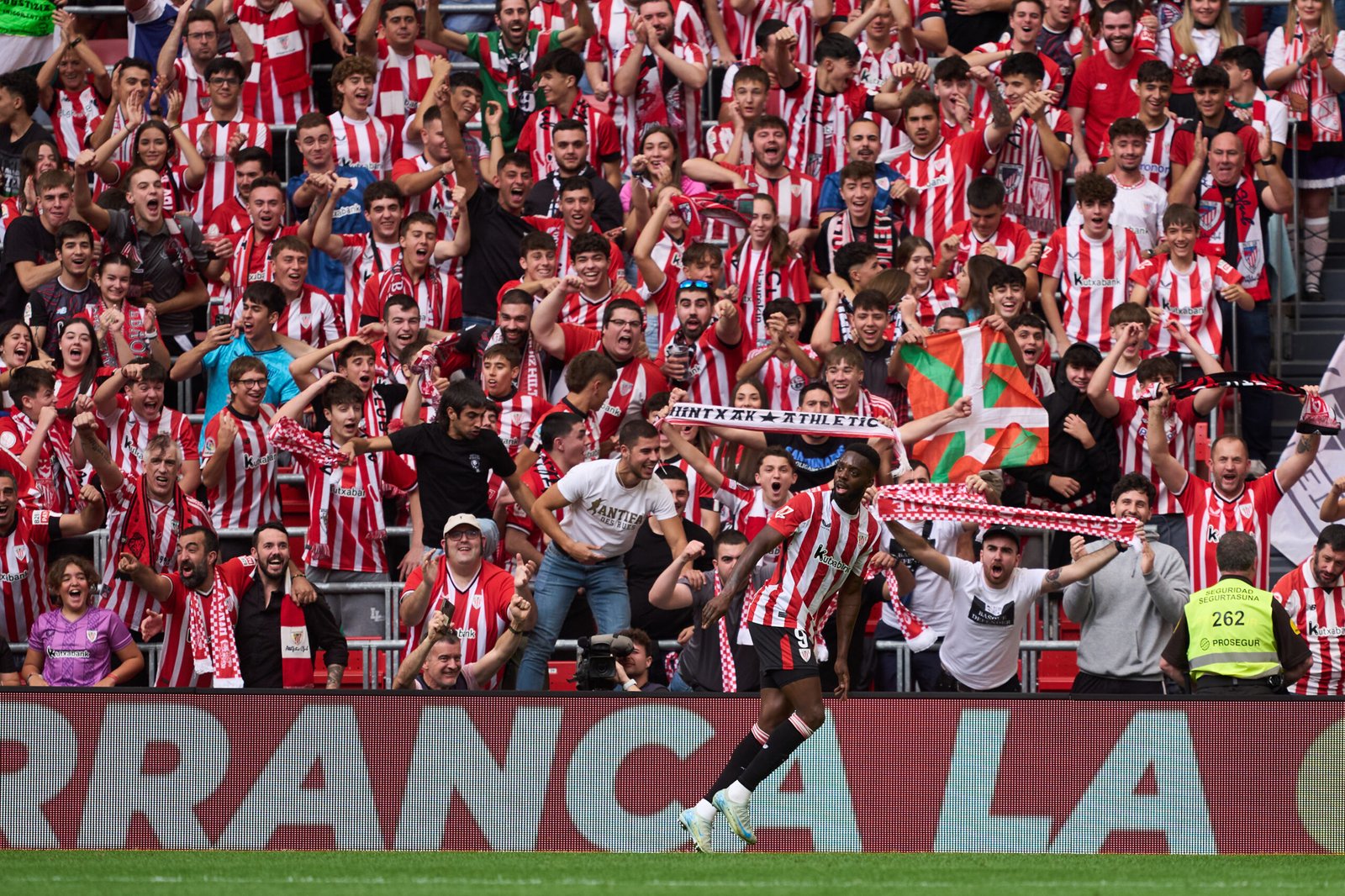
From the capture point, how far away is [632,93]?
1573cm

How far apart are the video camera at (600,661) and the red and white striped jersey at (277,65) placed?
23.4 feet

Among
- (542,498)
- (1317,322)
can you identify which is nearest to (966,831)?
(542,498)

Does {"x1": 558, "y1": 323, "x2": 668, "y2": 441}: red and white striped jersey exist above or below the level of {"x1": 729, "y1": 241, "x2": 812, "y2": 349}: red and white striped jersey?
below

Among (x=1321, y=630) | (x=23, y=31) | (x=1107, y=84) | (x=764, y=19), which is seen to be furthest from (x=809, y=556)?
(x=23, y=31)

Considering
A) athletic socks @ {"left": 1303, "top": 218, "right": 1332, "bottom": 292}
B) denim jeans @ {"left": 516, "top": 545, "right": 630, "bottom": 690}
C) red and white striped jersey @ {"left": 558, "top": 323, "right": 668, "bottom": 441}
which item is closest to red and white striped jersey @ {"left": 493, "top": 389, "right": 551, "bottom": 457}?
red and white striped jersey @ {"left": 558, "top": 323, "right": 668, "bottom": 441}

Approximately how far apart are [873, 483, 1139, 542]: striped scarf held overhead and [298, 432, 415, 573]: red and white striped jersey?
11.6ft

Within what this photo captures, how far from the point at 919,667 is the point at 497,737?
2.61 meters

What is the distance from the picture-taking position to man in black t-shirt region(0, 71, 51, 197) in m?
15.5

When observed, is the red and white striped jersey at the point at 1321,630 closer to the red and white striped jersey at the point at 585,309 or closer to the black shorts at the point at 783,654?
the black shorts at the point at 783,654

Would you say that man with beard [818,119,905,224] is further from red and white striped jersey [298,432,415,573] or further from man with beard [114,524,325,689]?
man with beard [114,524,325,689]

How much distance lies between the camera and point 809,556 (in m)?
10.0

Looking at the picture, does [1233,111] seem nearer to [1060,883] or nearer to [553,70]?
[553,70]

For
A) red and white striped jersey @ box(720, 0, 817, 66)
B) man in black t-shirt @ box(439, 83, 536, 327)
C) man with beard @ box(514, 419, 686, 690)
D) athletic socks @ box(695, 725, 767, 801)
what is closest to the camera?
athletic socks @ box(695, 725, 767, 801)

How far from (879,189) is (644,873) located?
6.55m
